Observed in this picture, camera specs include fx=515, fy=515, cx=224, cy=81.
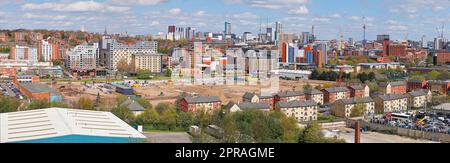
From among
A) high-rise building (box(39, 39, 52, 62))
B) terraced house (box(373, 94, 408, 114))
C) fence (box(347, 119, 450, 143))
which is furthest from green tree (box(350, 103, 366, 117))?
high-rise building (box(39, 39, 52, 62))

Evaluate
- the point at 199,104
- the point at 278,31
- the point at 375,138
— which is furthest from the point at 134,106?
the point at 278,31

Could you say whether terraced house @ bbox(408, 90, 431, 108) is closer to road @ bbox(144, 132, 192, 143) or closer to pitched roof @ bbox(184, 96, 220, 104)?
pitched roof @ bbox(184, 96, 220, 104)

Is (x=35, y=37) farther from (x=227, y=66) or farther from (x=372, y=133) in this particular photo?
(x=372, y=133)

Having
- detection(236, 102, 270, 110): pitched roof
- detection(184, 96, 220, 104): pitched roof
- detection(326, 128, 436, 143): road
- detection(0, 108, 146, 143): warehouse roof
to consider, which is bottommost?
detection(326, 128, 436, 143): road

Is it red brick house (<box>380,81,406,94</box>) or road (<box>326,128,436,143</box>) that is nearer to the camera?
road (<box>326,128,436,143</box>)

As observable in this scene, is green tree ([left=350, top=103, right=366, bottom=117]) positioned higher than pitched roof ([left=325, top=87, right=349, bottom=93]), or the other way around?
pitched roof ([left=325, top=87, right=349, bottom=93])
